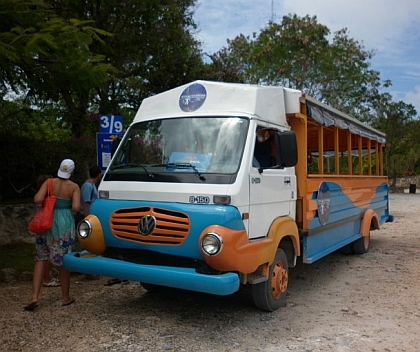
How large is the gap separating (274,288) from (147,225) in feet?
5.73

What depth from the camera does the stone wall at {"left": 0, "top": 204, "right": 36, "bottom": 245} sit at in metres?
9.35

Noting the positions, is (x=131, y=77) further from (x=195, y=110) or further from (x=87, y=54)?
(x=195, y=110)

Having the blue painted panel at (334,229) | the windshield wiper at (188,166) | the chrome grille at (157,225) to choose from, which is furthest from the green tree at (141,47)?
the chrome grille at (157,225)

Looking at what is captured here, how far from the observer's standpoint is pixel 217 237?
4.49 m

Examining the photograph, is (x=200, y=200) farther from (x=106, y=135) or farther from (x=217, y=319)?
(x=106, y=135)

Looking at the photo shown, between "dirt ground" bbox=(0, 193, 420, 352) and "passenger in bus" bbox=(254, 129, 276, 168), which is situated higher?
"passenger in bus" bbox=(254, 129, 276, 168)

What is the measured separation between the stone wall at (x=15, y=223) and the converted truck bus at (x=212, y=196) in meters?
4.30

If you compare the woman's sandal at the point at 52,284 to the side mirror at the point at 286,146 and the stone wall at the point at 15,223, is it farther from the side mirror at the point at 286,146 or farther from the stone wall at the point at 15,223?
the side mirror at the point at 286,146

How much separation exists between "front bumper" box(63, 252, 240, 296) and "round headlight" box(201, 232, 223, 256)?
0.75ft

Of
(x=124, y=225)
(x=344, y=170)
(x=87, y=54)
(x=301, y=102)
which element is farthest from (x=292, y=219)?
(x=87, y=54)

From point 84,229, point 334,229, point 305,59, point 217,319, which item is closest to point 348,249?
point 334,229

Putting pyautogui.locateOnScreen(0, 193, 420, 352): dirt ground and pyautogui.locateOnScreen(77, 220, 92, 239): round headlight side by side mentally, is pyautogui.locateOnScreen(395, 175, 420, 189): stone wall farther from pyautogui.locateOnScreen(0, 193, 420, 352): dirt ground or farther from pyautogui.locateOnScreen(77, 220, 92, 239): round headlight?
pyautogui.locateOnScreen(77, 220, 92, 239): round headlight

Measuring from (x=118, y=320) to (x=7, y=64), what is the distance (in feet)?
10.9

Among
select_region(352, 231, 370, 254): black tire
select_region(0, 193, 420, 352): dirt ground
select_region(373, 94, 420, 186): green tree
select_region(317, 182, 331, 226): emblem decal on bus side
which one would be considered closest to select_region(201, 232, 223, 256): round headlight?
select_region(0, 193, 420, 352): dirt ground
